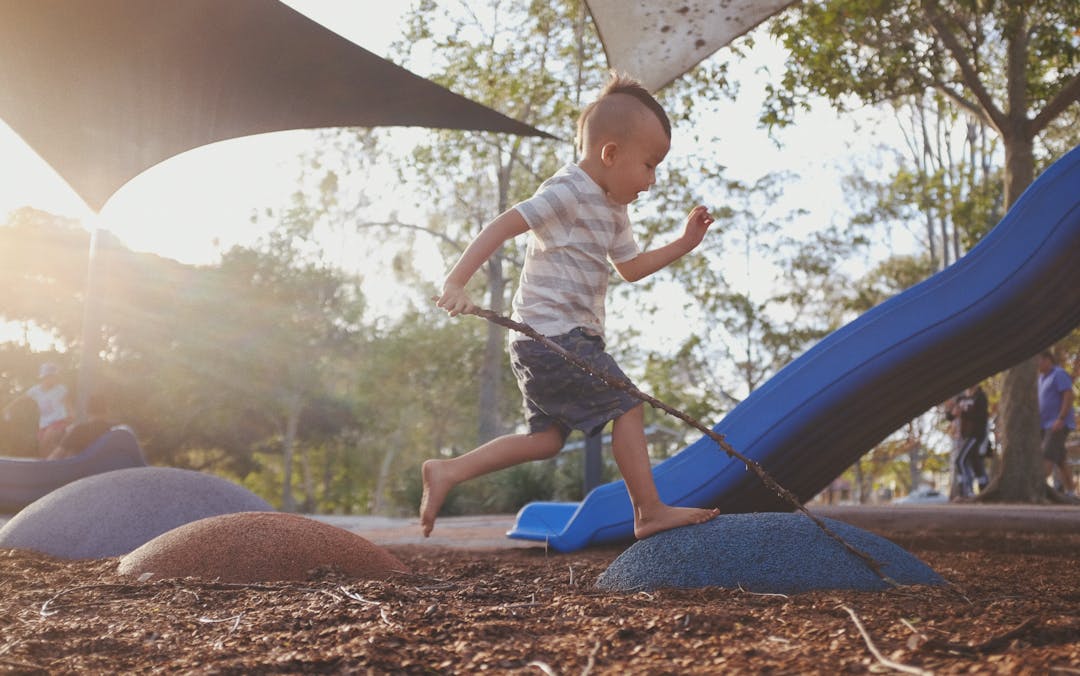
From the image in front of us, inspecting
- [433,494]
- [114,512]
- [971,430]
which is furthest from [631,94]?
[971,430]

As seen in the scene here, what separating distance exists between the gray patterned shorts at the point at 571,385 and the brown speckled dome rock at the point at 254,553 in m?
0.93

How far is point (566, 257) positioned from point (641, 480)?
2.58ft

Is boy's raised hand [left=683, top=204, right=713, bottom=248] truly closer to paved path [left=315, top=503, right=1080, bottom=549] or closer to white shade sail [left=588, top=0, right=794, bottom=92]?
white shade sail [left=588, top=0, right=794, bottom=92]

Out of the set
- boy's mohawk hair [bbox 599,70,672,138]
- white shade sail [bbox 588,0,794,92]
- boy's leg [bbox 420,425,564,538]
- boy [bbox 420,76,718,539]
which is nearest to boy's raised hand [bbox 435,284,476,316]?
boy [bbox 420,76,718,539]

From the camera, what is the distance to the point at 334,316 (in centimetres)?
3102

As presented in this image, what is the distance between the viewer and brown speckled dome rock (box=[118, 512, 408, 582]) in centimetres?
326

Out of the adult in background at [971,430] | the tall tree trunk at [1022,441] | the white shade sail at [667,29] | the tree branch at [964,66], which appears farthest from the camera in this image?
the adult in background at [971,430]

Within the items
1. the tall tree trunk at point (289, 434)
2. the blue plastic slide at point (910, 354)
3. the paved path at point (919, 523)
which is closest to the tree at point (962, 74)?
the paved path at point (919, 523)

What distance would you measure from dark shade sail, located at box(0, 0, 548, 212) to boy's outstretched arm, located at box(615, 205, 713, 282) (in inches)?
140

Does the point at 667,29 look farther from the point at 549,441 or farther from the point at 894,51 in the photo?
the point at 894,51

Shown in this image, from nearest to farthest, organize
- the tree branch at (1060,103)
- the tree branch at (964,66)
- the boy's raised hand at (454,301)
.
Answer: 1. the boy's raised hand at (454,301)
2. the tree branch at (1060,103)
3. the tree branch at (964,66)

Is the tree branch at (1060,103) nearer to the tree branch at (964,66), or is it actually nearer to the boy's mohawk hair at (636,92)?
the tree branch at (964,66)

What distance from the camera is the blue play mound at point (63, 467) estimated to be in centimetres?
704

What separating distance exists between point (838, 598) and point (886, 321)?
7.61 ft
